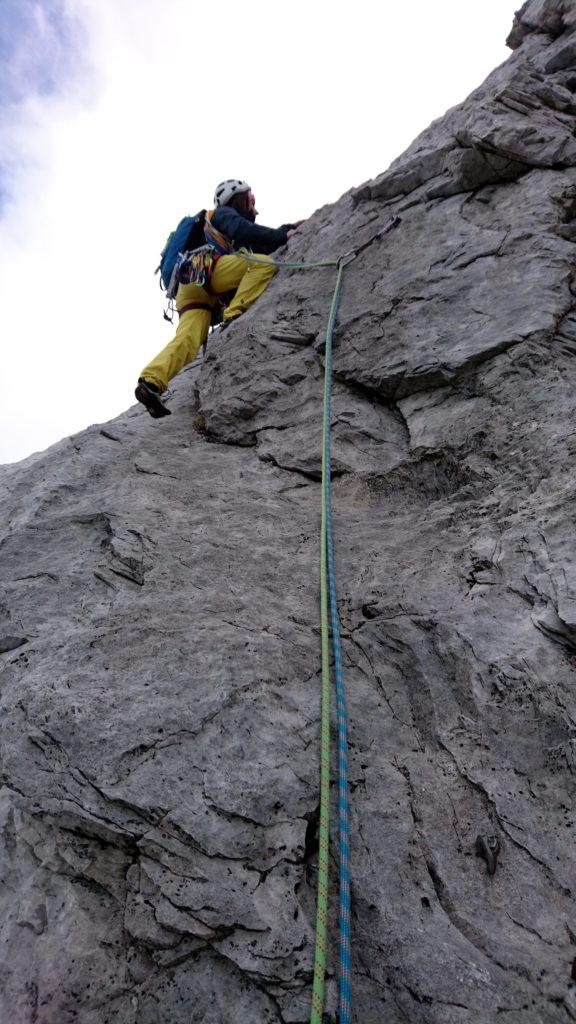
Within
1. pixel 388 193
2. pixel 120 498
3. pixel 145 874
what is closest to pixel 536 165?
pixel 388 193

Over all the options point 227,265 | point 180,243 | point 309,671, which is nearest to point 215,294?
point 227,265

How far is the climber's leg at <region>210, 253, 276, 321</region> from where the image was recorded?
654 cm

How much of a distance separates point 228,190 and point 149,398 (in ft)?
11.6

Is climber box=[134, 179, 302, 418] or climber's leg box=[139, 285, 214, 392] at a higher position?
climber box=[134, 179, 302, 418]

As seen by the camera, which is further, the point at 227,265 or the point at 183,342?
the point at 227,265

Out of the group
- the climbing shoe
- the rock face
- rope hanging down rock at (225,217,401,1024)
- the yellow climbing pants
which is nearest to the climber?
the yellow climbing pants

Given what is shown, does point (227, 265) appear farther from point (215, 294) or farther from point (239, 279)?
point (215, 294)

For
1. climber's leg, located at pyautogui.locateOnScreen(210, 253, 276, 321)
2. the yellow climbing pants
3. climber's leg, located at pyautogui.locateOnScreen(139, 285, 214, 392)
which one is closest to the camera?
climber's leg, located at pyautogui.locateOnScreen(139, 285, 214, 392)

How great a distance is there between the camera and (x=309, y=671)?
9.39ft

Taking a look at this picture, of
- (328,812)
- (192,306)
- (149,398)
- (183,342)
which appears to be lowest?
(328,812)

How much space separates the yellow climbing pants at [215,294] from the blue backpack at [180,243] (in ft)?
1.37

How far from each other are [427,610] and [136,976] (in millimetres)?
1947

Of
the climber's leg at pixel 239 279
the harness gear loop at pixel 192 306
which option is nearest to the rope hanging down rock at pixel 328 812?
the harness gear loop at pixel 192 306

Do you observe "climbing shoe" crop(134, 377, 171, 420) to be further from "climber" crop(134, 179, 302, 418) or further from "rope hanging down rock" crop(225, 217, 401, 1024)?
"rope hanging down rock" crop(225, 217, 401, 1024)
